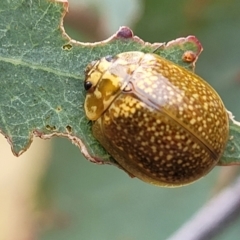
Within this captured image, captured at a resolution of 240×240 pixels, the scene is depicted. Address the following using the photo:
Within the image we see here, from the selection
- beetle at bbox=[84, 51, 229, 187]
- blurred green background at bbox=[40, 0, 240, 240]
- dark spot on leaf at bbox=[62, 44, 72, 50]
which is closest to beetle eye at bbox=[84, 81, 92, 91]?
beetle at bbox=[84, 51, 229, 187]

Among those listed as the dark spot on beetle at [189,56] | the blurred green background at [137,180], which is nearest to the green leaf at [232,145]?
the dark spot on beetle at [189,56]

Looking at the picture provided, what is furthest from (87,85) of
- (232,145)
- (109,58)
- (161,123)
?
(232,145)

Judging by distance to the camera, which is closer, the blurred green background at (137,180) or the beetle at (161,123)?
the beetle at (161,123)

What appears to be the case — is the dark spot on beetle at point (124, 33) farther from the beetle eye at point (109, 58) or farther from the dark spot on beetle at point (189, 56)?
the dark spot on beetle at point (189, 56)

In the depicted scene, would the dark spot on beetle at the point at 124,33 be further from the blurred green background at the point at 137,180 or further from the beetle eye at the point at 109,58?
the blurred green background at the point at 137,180

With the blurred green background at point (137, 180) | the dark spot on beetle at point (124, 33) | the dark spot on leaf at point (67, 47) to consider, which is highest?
the dark spot on beetle at point (124, 33)

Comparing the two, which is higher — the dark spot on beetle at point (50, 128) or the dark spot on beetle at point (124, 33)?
the dark spot on beetle at point (124, 33)

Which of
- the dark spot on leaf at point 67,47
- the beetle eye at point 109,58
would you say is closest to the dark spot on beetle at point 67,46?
the dark spot on leaf at point 67,47

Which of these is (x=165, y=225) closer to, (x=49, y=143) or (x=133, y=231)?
(x=133, y=231)
